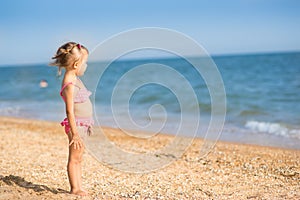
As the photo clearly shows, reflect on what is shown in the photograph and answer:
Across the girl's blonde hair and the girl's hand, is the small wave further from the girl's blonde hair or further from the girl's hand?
the girl's blonde hair

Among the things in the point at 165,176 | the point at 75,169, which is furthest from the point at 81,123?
the point at 165,176

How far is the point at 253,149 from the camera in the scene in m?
8.46

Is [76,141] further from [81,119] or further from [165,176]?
[165,176]

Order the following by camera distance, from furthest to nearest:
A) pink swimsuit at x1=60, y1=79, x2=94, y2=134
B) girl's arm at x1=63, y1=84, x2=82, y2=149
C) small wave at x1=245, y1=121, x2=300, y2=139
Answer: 1. small wave at x1=245, y1=121, x2=300, y2=139
2. pink swimsuit at x1=60, y1=79, x2=94, y2=134
3. girl's arm at x1=63, y1=84, x2=82, y2=149

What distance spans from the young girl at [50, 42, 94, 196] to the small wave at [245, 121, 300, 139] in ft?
23.5

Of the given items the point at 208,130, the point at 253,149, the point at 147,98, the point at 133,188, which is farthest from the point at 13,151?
the point at 147,98

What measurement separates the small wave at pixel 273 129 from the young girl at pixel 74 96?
283 inches

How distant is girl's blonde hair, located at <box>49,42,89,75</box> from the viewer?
3.97 metres

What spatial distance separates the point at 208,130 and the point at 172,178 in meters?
5.63

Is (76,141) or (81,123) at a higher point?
(81,123)

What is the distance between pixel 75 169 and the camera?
419 cm

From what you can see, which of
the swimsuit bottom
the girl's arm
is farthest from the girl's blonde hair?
the swimsuit bottom

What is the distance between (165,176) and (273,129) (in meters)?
6.08

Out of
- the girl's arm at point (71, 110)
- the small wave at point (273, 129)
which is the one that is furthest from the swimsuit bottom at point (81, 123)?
the small wave at point (273, 129)
